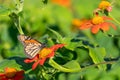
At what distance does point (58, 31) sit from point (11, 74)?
2.10 meters

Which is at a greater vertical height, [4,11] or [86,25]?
[4,11]

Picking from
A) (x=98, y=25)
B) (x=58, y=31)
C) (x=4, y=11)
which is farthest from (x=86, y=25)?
(x=58, y=31)

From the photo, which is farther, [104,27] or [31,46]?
[104,27]

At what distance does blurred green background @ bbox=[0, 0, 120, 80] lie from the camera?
2184 millimetres

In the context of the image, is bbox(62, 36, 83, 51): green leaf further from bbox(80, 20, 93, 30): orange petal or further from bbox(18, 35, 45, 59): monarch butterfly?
bbox(18, 35, 45, 59): monarch butterfly

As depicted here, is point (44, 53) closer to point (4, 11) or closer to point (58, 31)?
point (4, 11)

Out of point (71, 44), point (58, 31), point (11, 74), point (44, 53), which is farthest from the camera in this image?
point (58, 31)

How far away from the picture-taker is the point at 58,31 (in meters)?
4.07

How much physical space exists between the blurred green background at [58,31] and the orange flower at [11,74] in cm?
17

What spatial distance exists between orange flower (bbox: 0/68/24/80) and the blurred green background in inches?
6.6

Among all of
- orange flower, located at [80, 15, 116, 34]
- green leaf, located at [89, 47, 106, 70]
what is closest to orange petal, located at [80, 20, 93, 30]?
orange flower, located at [80, 15, 116, 34]

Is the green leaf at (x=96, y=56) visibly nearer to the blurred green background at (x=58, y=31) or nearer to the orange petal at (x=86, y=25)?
the blurred green background at (x=58, y=31)

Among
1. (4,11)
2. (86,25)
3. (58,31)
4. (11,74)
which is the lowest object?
(58,31)

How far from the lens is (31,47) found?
1.90 metres
